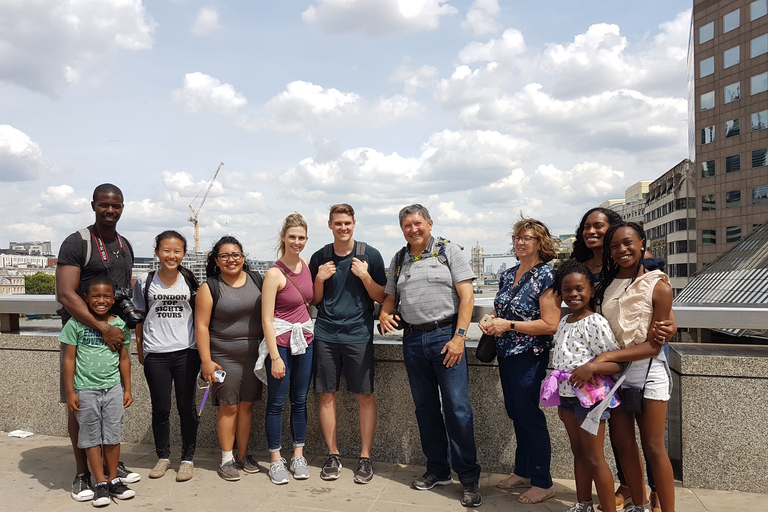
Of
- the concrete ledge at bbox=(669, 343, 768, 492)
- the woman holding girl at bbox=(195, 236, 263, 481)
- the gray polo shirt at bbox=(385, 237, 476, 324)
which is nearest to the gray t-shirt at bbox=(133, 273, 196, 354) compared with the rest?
the woman holding girl at bbox=(195, 236, 263, 481)

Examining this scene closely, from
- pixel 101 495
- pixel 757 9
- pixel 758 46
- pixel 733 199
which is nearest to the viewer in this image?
pixel 101 495

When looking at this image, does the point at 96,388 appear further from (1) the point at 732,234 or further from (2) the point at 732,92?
(2) the point at 732,92

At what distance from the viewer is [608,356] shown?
126 inches

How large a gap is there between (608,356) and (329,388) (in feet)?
6.78

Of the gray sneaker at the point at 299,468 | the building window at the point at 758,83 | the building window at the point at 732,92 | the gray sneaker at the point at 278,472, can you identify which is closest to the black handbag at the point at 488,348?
the gray sneaker at the point at 299,468

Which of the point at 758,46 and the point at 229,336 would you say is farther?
the point at 758,46

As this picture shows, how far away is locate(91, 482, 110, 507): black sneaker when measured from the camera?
12.6ft

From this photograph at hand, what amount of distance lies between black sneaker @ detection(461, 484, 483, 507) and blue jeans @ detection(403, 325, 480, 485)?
40 mm

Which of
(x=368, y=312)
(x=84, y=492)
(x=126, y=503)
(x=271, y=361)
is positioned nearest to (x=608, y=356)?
(x=368, y=312)

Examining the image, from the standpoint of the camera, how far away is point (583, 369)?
323 cm

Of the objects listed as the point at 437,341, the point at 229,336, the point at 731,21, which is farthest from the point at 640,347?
the point at 731,21

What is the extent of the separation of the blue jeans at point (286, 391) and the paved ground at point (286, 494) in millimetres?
369

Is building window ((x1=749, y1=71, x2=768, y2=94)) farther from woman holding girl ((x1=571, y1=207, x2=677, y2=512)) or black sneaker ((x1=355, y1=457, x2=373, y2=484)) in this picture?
black sneaker ((x1=355, y1=457, x2=373, y2=484))

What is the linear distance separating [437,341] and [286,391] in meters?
1.24
